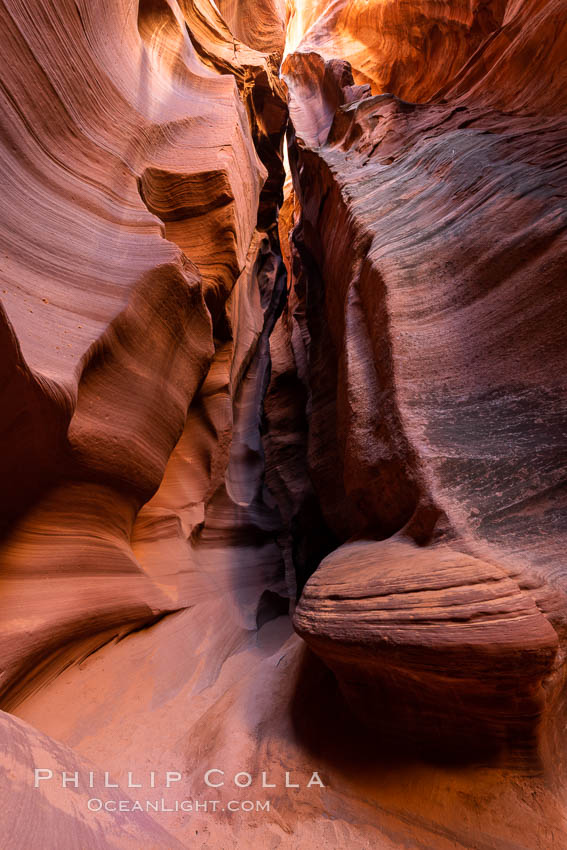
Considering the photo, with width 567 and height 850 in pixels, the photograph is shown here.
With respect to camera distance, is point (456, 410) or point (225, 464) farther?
point (225, 464)

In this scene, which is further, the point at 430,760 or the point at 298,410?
the point at 298,410

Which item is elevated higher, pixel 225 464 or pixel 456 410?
pixel 456 410

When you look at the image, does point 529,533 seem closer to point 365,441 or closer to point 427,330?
point 365,441

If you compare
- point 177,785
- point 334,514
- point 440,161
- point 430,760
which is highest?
point 440,161

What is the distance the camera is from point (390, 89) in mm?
11516

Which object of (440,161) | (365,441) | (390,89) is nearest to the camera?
(365,441)

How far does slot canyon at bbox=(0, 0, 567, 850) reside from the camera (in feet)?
7.24

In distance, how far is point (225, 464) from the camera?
6.88m

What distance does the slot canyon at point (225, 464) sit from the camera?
2207 millimetres

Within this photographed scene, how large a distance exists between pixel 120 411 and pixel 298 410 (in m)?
5.39

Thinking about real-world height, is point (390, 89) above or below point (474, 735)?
above

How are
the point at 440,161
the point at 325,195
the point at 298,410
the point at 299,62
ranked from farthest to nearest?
the point at 299,62
the point at 298,410
the point at 325,195
the point at 440,161

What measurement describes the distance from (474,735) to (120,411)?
10.7 feet

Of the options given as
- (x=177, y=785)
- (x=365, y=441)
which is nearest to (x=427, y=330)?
(x=365, y=441)
